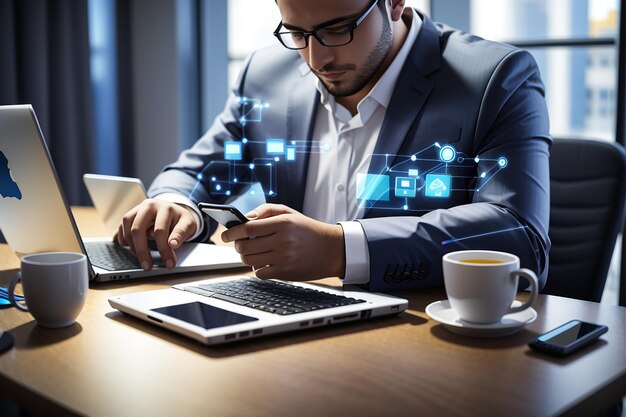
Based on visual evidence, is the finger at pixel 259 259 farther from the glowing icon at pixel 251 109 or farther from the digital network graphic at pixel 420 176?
the glowing icon at pixel 251 109

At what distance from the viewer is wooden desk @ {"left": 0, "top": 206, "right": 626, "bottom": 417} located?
0.64 m

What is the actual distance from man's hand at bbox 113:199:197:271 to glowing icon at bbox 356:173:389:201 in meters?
0.38

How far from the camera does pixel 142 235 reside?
1212 millimetres

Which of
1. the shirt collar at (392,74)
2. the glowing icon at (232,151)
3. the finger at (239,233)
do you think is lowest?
the finger at (239,233)

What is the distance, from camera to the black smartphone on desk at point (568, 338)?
779 millimetres

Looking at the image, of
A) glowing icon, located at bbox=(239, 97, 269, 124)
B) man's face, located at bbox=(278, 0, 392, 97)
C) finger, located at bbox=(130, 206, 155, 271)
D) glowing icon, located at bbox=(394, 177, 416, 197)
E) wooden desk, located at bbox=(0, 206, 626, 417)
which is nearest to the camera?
wooden desk, located at bbox=(0, 206, 626, 417)

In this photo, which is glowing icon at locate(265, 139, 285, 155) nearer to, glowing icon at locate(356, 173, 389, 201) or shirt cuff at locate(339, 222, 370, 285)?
glowing icon at locate(356, 173, 389, 201)

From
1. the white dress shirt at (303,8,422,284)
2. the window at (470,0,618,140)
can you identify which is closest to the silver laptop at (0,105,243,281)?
the white dress shirt at (303,8,422,284)

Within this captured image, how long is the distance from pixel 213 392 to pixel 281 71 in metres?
1.18

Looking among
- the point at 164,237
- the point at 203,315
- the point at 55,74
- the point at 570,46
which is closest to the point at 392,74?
the point at 164,237

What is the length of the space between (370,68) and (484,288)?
0.78m

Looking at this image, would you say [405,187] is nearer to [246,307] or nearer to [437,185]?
[437,185]

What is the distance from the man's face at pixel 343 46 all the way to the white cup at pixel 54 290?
0.67 meters

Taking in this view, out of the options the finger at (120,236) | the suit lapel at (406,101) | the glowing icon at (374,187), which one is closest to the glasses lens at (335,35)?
the suit lapel at (406,101)
